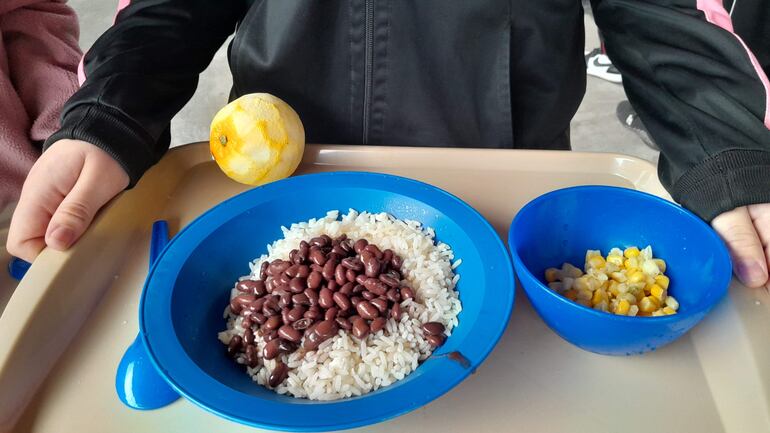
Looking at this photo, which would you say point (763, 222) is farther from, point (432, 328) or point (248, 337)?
point (248, 337)

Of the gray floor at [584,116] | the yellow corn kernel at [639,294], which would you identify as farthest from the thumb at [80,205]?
the gray floor at [584,116]

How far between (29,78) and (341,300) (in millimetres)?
835

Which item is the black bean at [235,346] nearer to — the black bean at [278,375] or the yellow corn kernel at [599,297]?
the black bean at [278,375]

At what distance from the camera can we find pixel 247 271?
77cm

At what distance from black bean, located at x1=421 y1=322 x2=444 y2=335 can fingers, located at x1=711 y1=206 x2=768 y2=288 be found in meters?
0.37

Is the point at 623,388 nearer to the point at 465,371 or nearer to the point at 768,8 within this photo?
the point at 465,371

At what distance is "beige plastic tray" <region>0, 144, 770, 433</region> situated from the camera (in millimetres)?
593

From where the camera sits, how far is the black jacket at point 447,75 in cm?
76

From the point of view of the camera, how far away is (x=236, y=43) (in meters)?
0.96

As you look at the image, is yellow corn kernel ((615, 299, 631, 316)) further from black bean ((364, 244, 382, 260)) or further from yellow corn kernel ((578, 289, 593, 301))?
black bean ((364, 244, 382, 260))

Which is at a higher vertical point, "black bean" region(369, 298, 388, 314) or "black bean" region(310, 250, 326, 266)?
"black bean" region(310, 250, 326, 266)

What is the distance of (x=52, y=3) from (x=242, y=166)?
0.68 m

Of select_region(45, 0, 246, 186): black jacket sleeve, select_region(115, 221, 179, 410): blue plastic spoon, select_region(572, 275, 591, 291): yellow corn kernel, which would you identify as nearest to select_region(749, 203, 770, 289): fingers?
select_region(572, 275, 591, 291): yellow corn kernel

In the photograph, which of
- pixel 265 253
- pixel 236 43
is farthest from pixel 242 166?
pixel 236 43
